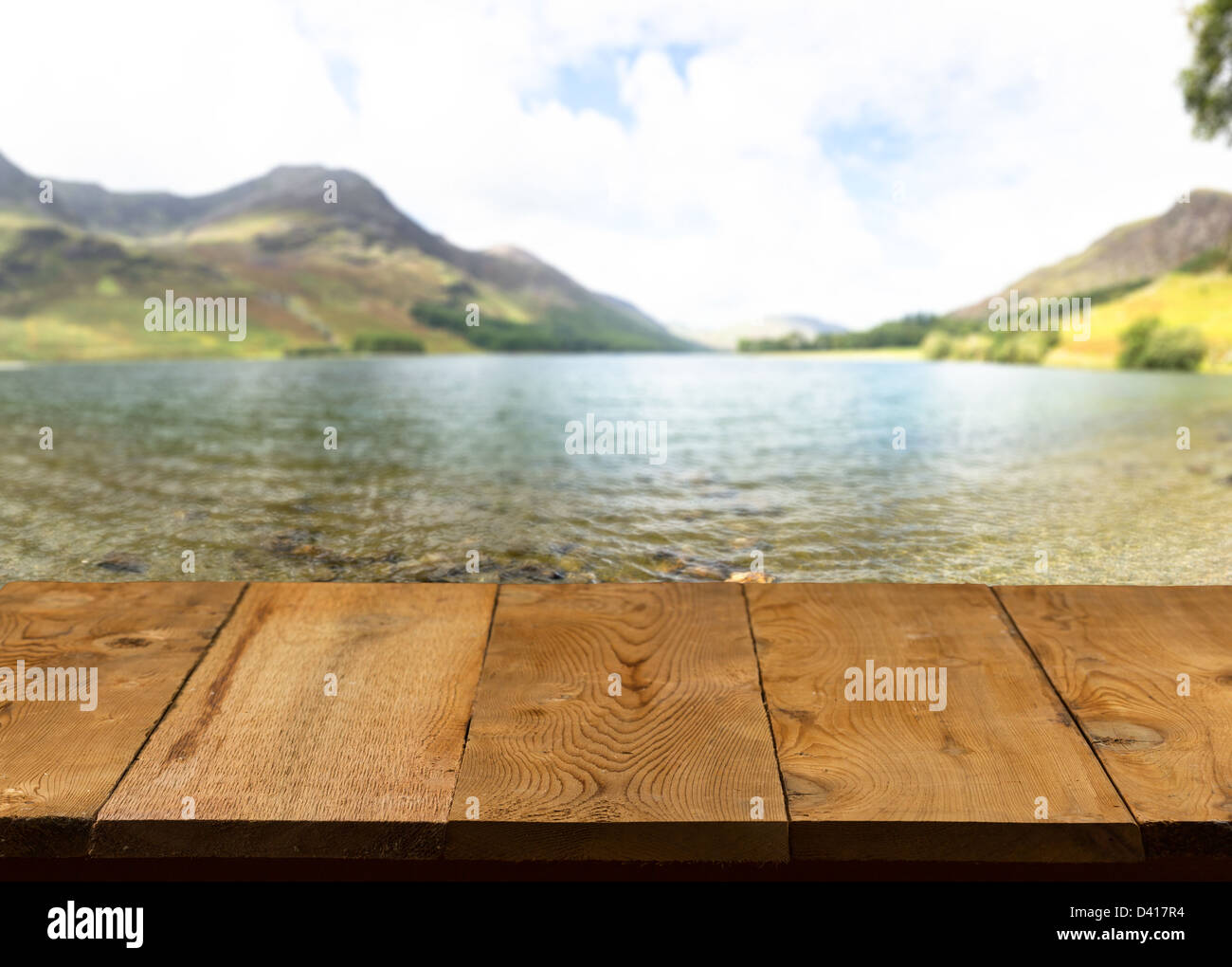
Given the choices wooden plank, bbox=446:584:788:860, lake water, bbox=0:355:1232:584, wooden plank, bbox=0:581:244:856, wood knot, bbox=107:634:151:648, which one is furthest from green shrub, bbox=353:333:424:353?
wooden plank, bbox=446:584:788:860

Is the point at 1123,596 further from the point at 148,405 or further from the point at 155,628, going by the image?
the point at 148,405

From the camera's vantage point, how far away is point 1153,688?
9.51ft

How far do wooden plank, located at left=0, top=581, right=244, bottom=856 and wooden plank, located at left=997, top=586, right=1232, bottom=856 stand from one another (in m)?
3.10

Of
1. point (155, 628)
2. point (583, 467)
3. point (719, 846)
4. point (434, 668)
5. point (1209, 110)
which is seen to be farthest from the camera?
point (1209, 110)

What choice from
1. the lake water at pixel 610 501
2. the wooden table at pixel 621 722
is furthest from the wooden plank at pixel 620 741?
the lake water at pixel 610 501

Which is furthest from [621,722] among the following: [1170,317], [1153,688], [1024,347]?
[1170,317]

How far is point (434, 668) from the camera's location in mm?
3088

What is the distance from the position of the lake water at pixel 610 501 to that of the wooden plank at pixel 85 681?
2388 mm

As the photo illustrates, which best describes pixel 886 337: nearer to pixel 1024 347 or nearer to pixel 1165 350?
pixel 1024 347

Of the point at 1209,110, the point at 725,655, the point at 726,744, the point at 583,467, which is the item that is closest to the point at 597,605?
the point at 725,655

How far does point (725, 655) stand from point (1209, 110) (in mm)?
38734

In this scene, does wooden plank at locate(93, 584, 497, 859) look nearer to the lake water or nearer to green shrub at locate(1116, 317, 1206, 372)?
the lake water

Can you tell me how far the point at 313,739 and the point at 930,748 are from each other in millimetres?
2019

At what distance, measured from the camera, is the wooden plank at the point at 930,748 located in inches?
88.0
